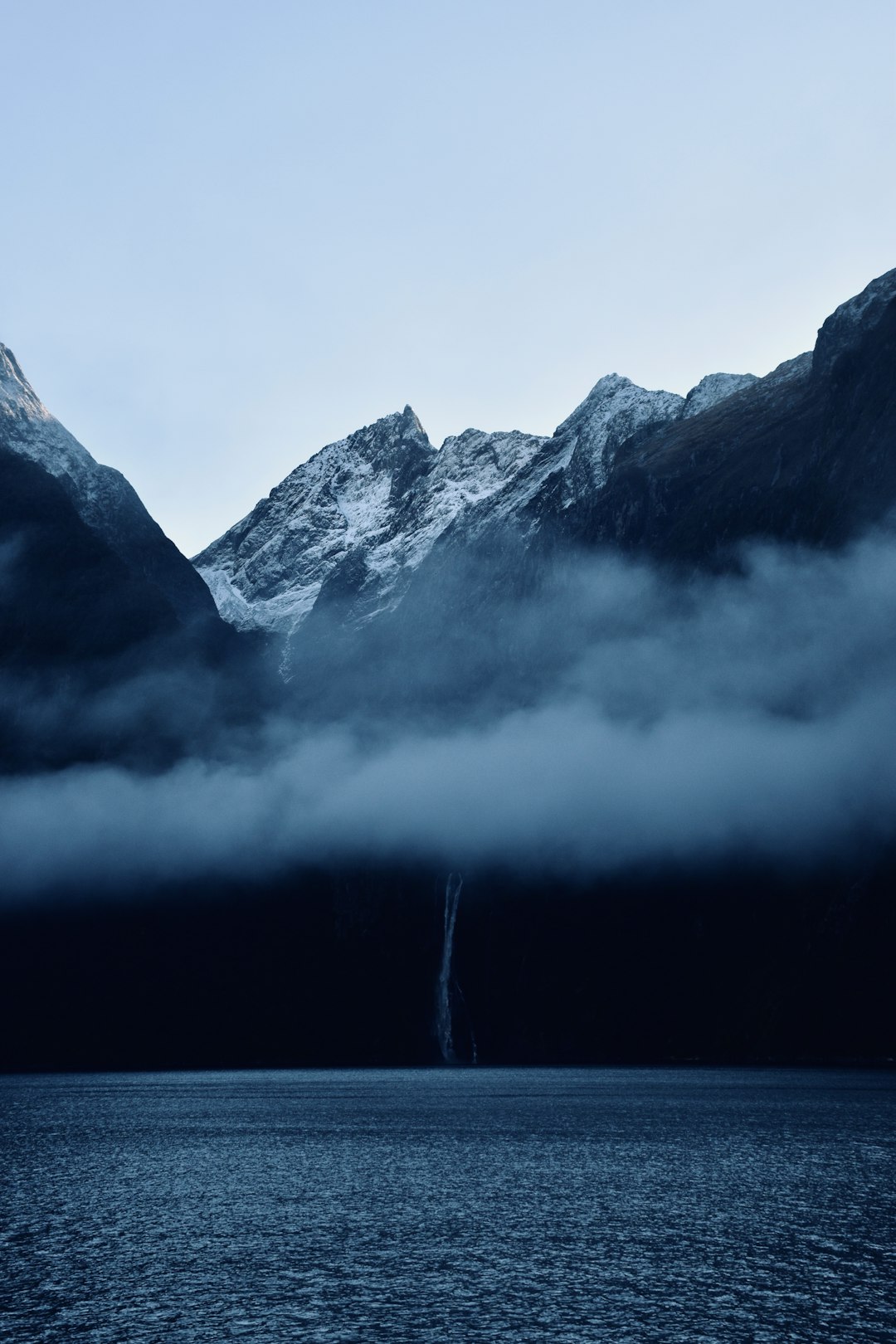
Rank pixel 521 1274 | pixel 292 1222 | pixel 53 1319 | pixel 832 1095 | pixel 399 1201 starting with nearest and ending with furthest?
pixel 53 1319 < pixel 521 1274 < pixel 292 1222 < pixel 399 1201 < pixel 832 1095

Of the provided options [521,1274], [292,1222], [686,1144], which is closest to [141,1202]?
[292,1222]

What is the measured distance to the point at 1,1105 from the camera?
16400 centimetres

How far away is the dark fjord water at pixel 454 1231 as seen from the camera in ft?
139

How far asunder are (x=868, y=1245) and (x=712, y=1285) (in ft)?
36.1

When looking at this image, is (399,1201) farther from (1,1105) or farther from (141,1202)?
(1,1105)

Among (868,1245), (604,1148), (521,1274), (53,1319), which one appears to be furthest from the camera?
(604,1148)

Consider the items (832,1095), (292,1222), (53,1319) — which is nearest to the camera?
(53,1319)

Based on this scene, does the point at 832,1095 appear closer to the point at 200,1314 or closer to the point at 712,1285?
the point at 712,1285

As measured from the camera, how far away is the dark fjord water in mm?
42406

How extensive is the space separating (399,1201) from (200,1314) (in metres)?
28.5

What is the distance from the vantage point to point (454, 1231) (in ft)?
197

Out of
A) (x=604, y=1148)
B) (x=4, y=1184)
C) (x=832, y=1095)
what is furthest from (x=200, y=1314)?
(x=832, y=1095)

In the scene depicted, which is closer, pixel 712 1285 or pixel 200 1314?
pixel 200 1314

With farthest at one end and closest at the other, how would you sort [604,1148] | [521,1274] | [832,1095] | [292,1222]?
[832,1095], [604,1148], [292,1222], [521,1274]
